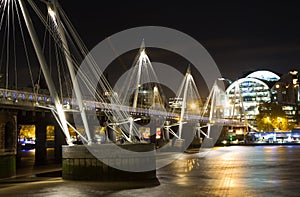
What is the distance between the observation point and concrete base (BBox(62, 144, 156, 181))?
31.3 meters

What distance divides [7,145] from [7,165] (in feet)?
7.31

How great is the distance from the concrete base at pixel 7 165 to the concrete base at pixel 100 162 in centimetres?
750

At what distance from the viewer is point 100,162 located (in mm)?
31391

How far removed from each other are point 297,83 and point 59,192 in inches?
6525

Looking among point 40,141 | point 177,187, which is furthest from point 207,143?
point 177,187

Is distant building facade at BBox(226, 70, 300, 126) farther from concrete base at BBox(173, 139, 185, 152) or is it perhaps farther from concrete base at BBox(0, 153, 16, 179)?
concrete base at BBox(0, 153, 16, 179)

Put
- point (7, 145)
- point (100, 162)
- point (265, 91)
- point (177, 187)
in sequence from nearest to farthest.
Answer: point (177, 187)
point (100, 162)
point (7, 145)
point (265, 91)

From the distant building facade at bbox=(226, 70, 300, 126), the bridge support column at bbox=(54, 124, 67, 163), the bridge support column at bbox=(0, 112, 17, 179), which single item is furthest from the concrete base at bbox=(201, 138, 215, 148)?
the distant building facade at bbox=(226, 70, 300, 126)

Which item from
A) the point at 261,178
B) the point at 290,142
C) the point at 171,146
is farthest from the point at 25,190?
the point at 290,142

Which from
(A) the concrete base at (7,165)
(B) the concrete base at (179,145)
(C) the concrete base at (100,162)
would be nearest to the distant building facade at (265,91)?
(B) the concrete base at (179,145)

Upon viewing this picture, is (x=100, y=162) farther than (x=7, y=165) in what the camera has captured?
No

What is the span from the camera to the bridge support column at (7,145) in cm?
3781

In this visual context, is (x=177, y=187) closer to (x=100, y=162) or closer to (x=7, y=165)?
(x=100, y=162)

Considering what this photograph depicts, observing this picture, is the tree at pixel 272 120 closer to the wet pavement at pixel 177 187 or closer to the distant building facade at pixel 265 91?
the distant building facade at pixel 265 91
